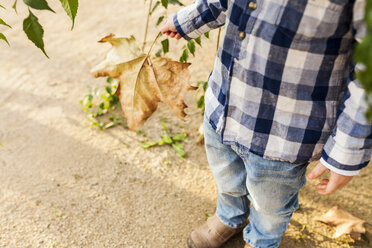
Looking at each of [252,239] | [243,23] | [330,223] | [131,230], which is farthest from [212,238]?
[243,23]

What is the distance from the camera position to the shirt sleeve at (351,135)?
98 cm

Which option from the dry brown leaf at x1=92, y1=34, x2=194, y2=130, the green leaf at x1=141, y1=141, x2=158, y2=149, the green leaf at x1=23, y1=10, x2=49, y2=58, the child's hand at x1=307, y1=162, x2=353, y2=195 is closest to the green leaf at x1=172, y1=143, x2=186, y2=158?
the green leaf at x1=141, y1=141, x2=158, y2=149

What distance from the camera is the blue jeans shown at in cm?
128

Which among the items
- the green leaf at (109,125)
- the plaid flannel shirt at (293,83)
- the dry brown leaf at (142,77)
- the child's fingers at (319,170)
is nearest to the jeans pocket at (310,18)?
the plaid flannel shirt at (293,83)

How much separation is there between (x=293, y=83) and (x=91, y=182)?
1318mm

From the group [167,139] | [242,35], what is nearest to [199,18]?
[242,35]

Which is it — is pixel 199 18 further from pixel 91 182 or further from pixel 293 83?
pixel 91 182

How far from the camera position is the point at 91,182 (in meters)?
2.06

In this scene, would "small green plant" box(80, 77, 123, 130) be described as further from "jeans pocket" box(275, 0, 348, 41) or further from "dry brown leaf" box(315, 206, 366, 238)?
"jeans pocket" box(275, 0, 348, 41)

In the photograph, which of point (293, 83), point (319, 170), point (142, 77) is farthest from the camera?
point (142, 77)

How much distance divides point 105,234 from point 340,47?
1.31 meters

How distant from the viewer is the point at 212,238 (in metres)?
1.74

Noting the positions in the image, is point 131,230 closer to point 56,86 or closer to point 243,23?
point 243,23

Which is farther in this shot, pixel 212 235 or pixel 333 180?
pixel 212 235
